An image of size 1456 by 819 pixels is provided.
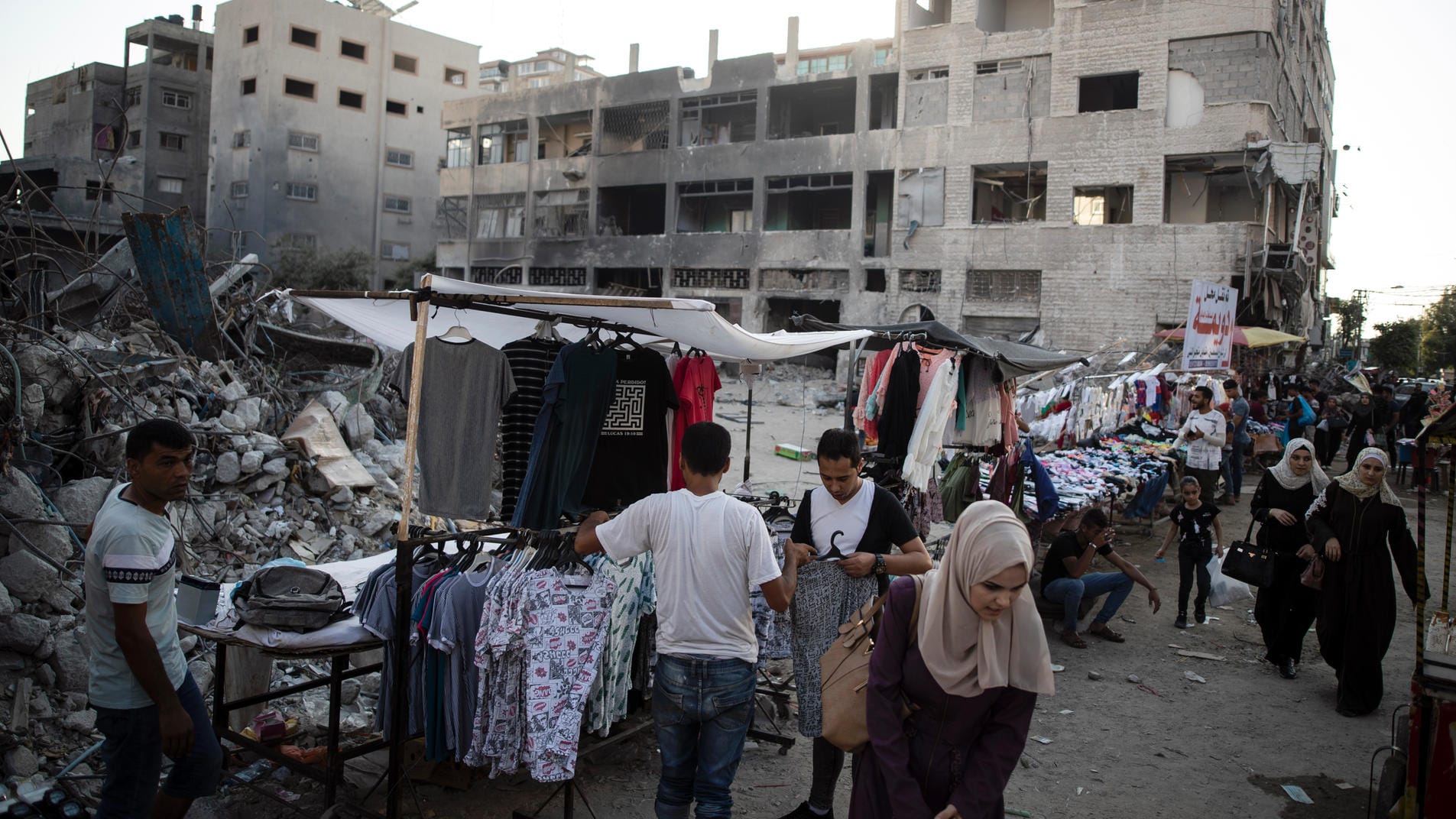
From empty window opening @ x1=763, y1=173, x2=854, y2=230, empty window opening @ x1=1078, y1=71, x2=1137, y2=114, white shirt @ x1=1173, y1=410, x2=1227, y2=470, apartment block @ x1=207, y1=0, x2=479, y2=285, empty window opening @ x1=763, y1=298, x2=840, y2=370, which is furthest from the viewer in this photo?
apartment block @ x1=207, y1=0, x2=479, y2=285

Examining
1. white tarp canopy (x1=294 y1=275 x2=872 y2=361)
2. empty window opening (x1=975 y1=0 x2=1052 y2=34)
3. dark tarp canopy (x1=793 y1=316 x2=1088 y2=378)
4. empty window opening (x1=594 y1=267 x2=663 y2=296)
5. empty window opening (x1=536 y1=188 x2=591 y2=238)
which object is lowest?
white tarp canopy (x1=294 y1=275 x2=872 y2=361)

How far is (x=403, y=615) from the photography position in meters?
3.94

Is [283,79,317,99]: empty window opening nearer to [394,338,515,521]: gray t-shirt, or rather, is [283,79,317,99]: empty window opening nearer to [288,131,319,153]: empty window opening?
[288,131,319,153]: empty window opening

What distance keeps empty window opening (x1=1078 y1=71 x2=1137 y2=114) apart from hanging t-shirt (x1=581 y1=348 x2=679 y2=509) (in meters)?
25.0

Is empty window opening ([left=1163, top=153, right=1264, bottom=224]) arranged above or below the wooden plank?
above

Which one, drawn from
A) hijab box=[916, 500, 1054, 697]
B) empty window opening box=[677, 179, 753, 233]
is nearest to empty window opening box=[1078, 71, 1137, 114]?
empty window opening box=[677, 179, 753, 233]

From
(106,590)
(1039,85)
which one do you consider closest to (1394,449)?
(1039,85)

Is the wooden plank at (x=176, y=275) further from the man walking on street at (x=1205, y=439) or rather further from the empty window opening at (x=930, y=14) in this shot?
the empty window opening at (x=930, y=14)

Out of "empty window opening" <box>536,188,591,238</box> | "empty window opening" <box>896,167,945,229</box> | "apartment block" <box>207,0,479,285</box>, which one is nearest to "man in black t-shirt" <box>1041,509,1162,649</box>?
"empty window opening" <box>896,167,945,229</box>

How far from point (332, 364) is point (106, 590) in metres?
10.2

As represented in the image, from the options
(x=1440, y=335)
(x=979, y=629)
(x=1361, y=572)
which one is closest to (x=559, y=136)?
(x=1361, y=572)

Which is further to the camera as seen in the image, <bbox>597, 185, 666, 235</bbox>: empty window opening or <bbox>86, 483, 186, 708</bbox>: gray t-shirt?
<bbox>597, 185, 666, 235</bbox>: empty window opening

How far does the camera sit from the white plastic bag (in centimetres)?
815

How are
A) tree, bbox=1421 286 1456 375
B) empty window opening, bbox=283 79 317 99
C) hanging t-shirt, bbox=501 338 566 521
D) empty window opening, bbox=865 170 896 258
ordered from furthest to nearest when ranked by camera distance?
tree, bbox=1421 286 1456 375, empty window opening, bbox=283 79 317 99, empty window opening, bbox=865 170 896 258, hanging t-shirt, bbox=501 338 566 521
